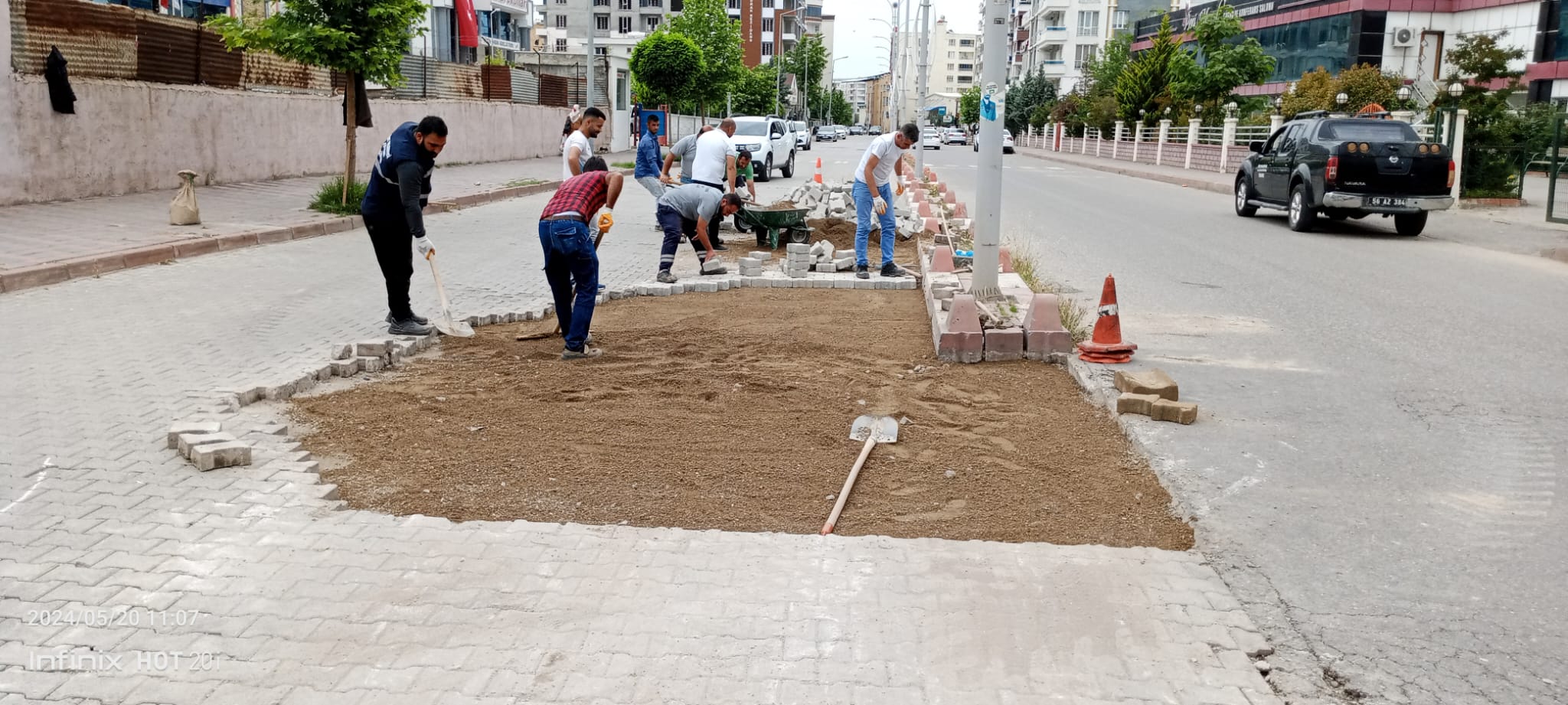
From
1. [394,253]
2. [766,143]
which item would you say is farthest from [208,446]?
[766,143]

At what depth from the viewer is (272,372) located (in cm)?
711

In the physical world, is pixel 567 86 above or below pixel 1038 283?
above

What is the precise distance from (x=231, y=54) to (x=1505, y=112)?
24.4 meters

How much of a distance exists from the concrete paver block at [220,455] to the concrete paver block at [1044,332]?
4603 millimetres

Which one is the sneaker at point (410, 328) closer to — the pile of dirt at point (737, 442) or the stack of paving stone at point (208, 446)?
the pile of dirt at point (737, 442)

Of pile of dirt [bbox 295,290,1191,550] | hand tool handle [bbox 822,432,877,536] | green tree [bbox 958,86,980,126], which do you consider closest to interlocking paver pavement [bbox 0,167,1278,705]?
hand tool handle [bbox 822,432,877,536]

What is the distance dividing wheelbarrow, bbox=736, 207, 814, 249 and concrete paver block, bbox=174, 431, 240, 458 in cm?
889

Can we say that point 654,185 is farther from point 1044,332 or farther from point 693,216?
point 1044,332

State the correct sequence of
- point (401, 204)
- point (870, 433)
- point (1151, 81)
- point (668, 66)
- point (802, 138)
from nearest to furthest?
point (870, 433) → point (401, 204) → point (668, 66) → point (1151, 81) → point (802, 138)

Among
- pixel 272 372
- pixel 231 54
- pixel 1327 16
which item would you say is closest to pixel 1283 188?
pixel 272 372

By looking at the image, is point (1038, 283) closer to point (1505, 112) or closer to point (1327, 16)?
point (1505, 112)

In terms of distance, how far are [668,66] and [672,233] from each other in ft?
107

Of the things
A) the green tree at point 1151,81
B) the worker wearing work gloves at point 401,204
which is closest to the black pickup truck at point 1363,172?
the worker wearing work gloves at point 401,204

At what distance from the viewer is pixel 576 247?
7703 millimetres
